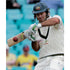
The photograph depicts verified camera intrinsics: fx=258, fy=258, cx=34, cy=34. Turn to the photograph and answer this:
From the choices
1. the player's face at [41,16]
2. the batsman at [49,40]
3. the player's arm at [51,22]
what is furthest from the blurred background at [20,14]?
the player's arm at [51,22]

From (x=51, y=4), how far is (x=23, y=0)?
0.78 meters

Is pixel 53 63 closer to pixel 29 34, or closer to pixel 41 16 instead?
pixel 29 34

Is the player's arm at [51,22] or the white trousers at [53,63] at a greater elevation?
the player's arm at [51,22]

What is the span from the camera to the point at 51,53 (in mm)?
3607

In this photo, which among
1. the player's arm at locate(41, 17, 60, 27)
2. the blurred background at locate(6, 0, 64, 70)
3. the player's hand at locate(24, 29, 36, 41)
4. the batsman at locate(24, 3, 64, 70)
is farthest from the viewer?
the blurred background at locate(6, 0, 64, 70)

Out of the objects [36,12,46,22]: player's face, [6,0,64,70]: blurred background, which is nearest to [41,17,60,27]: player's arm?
[36,12,46,22]: player's face

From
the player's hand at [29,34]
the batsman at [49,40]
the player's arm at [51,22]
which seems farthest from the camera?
the batsman at [49,40]

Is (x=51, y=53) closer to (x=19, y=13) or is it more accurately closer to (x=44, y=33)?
(x=44, y=33)

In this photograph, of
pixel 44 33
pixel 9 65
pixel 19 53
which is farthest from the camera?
pixel 19 53

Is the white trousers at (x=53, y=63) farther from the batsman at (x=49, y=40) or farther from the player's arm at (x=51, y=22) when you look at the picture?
the player's arm at (x=51, y=22)

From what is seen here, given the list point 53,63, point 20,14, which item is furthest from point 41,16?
point 20,14

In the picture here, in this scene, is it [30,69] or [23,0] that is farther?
[23,0]

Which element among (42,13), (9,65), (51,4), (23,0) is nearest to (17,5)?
(23,0)

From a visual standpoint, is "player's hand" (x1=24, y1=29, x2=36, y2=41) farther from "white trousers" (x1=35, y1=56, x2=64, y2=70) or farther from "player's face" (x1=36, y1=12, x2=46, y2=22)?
"white trousers" (x1=35, y1=56, x2=64, y2=70)
